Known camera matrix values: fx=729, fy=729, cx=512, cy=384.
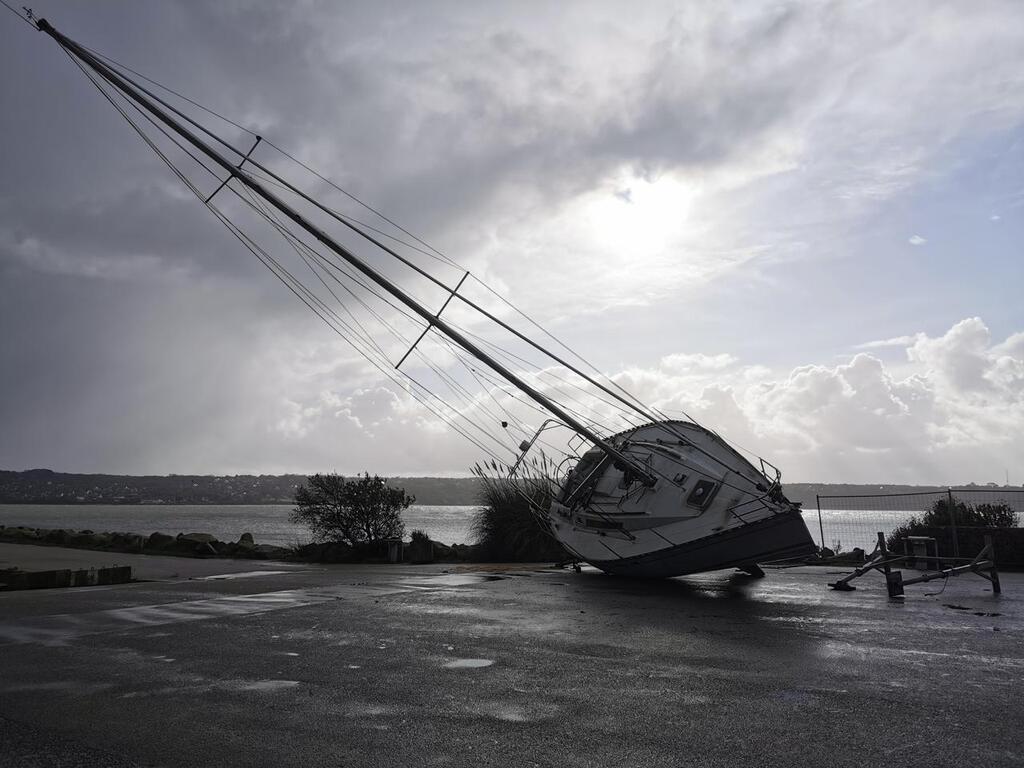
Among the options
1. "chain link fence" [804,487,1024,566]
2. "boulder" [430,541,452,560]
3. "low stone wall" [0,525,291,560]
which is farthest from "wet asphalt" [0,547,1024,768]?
"low stone wall" [0,525,291,560]

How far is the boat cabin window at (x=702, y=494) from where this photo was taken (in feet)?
49.4

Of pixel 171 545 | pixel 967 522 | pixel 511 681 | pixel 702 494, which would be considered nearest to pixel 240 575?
pixel 171 545

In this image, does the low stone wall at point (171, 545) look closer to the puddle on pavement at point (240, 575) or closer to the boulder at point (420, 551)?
the boulder at point (420, 551)

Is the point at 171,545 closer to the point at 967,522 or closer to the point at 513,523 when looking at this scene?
the point at 513,523

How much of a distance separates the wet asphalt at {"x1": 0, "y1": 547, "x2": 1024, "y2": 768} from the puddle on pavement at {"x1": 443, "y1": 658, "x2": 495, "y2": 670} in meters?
0.06

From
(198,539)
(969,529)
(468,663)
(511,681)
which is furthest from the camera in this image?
(198,539)

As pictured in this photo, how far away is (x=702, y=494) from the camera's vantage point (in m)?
15.3

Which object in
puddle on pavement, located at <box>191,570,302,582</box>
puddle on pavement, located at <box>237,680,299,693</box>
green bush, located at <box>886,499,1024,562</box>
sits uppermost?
green bush, located at <box>886,499,1024,562</box>

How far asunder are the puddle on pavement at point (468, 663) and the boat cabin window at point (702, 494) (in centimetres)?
847

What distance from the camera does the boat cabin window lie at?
15.1m

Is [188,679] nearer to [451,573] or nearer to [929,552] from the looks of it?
[451,573]

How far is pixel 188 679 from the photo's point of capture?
6.79m

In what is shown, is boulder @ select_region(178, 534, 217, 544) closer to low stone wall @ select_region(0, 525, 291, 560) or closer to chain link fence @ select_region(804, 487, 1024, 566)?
low stone wall @ select_region(0, 525, 291, 560)

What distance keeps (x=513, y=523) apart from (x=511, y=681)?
17404 millimetres
